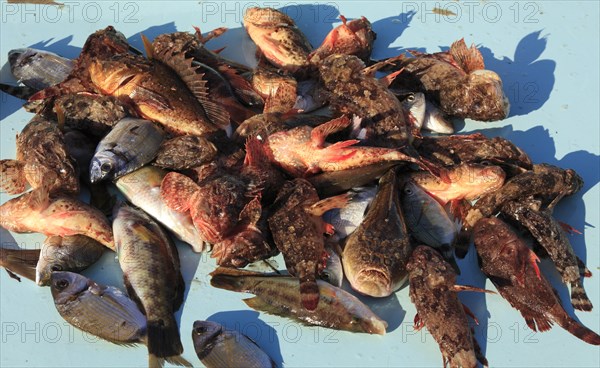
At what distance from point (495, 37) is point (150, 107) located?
3338 mm

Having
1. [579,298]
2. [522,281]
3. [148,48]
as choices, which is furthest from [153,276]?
[579,298]

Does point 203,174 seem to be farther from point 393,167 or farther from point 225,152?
point 393,167

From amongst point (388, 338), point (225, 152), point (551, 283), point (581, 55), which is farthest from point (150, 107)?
point (581, 55)

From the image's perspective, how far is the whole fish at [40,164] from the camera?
4.57 metres

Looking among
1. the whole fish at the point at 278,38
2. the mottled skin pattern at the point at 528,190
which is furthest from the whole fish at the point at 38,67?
the mottled skin pattern at the point at 528,190

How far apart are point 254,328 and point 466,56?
300cm

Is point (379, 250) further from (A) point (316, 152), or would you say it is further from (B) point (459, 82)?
(B) point (459, 82)

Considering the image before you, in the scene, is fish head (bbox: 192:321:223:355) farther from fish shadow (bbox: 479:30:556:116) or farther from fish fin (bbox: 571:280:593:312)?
fish shadow (bbox: 479:30:556:116)

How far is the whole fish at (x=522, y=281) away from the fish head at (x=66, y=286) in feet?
8.52

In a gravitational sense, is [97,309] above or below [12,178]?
below

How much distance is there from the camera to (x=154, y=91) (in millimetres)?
4930

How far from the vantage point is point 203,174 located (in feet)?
15.0

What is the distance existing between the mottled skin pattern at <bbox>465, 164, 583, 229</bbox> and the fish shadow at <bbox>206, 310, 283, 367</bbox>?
5.21 feet

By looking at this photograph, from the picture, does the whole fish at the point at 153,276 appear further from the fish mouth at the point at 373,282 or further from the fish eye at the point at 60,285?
the fish mouth at the point at 373,282
